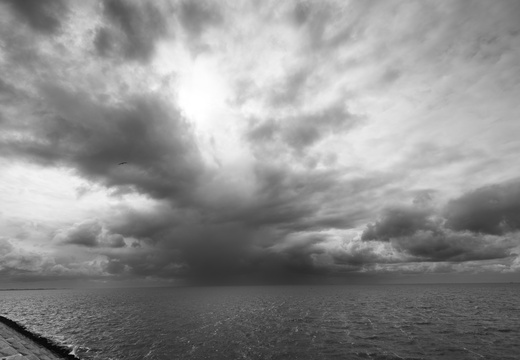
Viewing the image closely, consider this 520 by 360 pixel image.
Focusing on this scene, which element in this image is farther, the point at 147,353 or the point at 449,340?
the point at 449,340

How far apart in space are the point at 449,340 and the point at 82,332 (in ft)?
257

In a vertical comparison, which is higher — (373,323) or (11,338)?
(11,338)

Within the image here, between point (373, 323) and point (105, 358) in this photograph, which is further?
point (373, 323)

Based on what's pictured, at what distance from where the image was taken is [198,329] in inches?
2662

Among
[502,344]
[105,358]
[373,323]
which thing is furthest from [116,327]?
[502,344]

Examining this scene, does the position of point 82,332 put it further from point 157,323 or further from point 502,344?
point 502,344

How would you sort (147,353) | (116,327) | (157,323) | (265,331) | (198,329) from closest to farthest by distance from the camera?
(147,353) → (265,331) → (198,329) → (116,327) → (157,323)

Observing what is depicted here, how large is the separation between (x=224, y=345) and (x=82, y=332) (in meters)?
38.5

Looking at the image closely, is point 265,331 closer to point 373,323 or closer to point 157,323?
point 373,323

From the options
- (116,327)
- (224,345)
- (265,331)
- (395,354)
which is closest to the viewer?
(395,354)

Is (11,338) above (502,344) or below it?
above

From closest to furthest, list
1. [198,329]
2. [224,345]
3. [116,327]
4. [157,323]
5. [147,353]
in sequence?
[147,353], [224,345], [198,329], [116,327], [157,323]

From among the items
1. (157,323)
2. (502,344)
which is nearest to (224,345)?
(157,323)

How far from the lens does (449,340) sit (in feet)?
169
